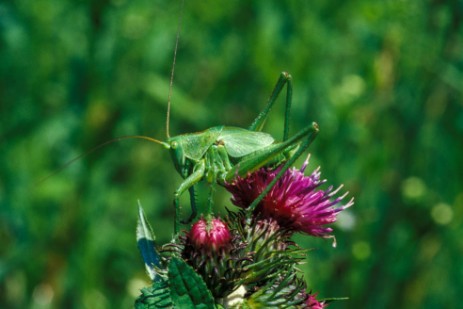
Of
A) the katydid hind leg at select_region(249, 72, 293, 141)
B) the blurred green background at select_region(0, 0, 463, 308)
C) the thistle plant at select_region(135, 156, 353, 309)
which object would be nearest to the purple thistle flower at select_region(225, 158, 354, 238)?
the thistle plant at select_region(135, 156, 353, 309)

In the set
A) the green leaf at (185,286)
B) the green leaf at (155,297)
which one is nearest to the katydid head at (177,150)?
the green leaf at (155,297)

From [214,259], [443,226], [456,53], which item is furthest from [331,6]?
[214,259]

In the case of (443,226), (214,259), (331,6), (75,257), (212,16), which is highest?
(212,16)

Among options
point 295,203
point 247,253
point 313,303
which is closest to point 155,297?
point 247,253

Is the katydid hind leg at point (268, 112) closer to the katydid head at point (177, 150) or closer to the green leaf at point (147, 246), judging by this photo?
the katydid head at point (177, 150)

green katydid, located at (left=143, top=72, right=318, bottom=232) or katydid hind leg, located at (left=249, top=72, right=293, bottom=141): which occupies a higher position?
katydid hind leg, located at (left=249, top=72, right=293, bottom=141)

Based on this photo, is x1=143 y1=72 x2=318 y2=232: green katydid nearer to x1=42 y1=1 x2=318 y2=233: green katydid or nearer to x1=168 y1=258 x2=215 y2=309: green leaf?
x1=42 y1=1 x2=318 y2=233: green katydid

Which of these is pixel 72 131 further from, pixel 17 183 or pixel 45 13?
pixel 45 13
